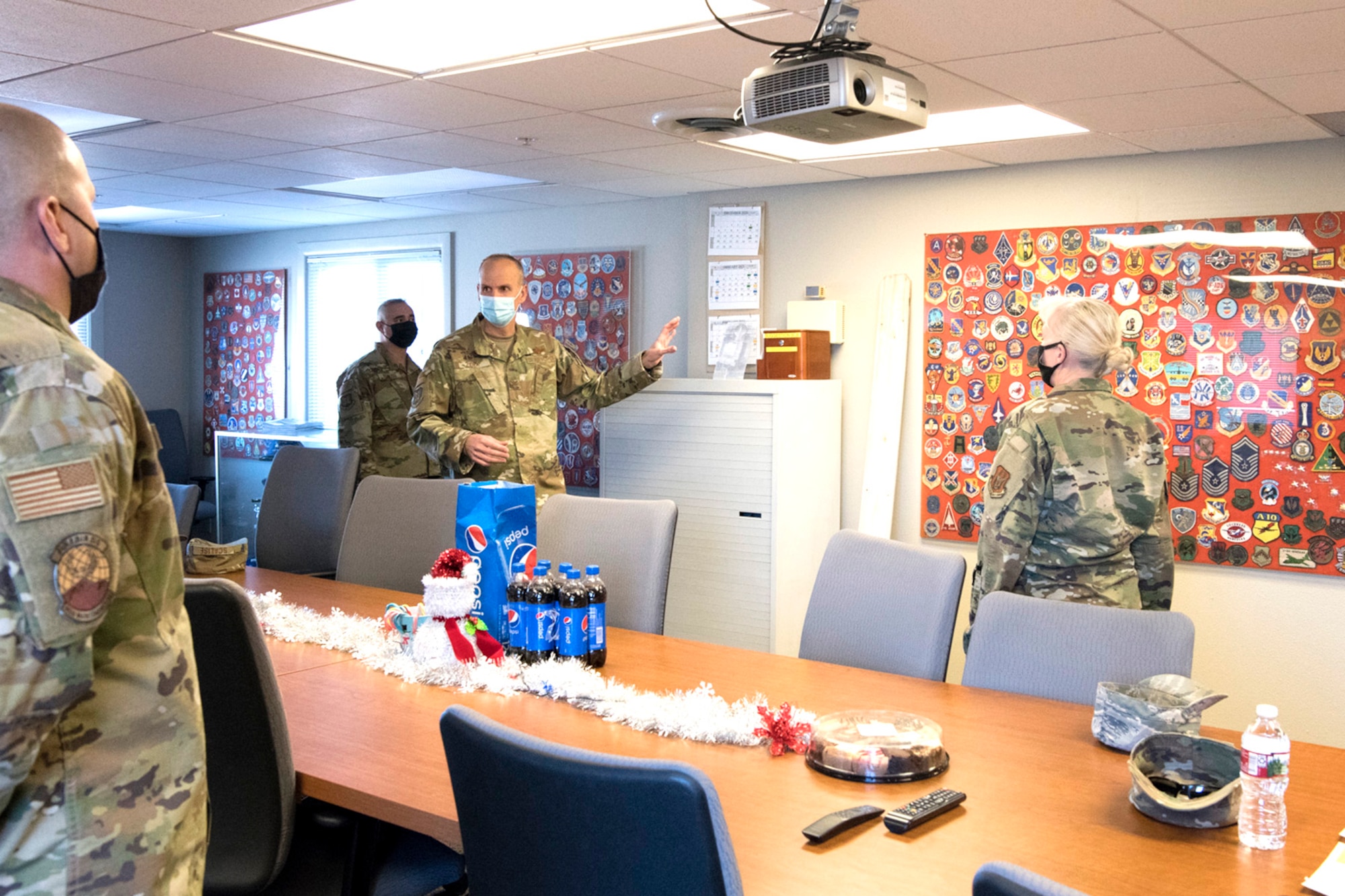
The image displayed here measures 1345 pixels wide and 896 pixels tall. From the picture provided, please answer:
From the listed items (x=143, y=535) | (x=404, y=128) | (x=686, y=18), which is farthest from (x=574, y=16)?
(x=143, y=535)

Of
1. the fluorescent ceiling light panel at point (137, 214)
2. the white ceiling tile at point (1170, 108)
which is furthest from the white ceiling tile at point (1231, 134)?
the fluorescent ceiling light panel at point (137, 214)

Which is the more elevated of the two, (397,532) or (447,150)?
(447,150)

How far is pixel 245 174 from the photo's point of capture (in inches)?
214

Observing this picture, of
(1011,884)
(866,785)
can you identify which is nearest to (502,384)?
(866,785)

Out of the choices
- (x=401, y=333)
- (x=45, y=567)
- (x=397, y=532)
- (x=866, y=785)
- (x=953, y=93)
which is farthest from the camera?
(x=401, y=333)

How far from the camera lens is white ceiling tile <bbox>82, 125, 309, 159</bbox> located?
439 centimetres

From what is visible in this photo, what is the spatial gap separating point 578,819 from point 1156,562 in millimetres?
2221

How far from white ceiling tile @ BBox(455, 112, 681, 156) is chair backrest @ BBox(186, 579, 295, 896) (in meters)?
2.49

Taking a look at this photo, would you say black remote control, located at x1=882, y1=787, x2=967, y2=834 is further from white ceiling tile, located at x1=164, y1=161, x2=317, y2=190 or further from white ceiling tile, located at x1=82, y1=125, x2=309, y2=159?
white ceiling tile, located at x1=164, y1=161, x2=317, y2=190

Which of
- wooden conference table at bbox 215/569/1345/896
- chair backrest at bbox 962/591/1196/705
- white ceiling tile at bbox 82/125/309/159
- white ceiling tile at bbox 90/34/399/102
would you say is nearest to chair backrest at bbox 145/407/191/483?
white ceiling tile at bbox 82/125/309/159

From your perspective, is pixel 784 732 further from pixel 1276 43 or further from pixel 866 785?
pixel 1276 43

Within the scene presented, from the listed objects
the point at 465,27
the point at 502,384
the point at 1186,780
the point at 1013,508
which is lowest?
the point at 1186,780

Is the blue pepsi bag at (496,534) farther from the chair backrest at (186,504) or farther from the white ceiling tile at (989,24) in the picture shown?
the chair backrest at (186,504)

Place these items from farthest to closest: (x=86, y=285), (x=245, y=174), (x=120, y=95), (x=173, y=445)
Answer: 1. (x=173, y=445)
2. (x=245, y=174)
3. (x=120, y=95)
4. (x=86, y=285)
